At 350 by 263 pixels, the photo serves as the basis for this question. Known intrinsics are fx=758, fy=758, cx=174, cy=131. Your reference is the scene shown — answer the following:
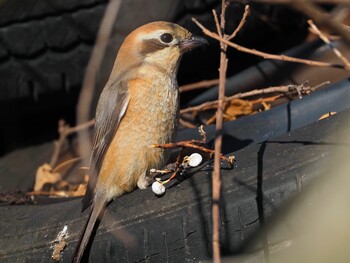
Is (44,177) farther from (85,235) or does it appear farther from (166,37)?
(85,235)

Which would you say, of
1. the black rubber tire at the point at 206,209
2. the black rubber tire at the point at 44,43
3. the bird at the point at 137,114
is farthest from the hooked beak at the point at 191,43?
the black rubber tire at the point at 44,43

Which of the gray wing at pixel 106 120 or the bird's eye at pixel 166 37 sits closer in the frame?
the gray wing at pixel 106 120

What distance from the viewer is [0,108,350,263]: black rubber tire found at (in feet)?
10.2

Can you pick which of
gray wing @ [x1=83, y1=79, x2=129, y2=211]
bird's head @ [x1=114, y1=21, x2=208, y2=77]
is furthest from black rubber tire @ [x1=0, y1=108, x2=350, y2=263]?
bird's head @ [x1=114, y1=21, x2=208, y2=77]

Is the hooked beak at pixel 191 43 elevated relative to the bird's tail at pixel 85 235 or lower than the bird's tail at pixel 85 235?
elevated

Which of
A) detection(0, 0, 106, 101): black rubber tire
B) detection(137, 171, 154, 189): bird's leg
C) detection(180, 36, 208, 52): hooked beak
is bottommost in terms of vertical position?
detection(137, 171, 154, 189): bird's leg

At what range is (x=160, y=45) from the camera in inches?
167

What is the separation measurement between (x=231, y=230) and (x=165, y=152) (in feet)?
3.45

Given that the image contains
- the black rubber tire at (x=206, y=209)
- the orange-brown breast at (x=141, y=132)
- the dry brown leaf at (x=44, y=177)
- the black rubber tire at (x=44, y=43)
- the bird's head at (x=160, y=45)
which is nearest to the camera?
the black rubber tire at (x=206, y=209)

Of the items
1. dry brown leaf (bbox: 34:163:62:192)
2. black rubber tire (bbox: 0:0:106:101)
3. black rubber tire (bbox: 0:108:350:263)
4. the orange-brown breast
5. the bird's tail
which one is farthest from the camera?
black rubber tire (bbox: 0:0:106:101)

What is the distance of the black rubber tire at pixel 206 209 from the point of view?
3098mm

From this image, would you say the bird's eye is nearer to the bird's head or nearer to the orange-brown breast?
the bird's head

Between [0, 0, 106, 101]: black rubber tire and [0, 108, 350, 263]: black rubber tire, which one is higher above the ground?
[0, 0, 106, 101]: black rubber tire

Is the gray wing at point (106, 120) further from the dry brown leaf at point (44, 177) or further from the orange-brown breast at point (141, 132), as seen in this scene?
the dry brown leaf at point (44, 177)
